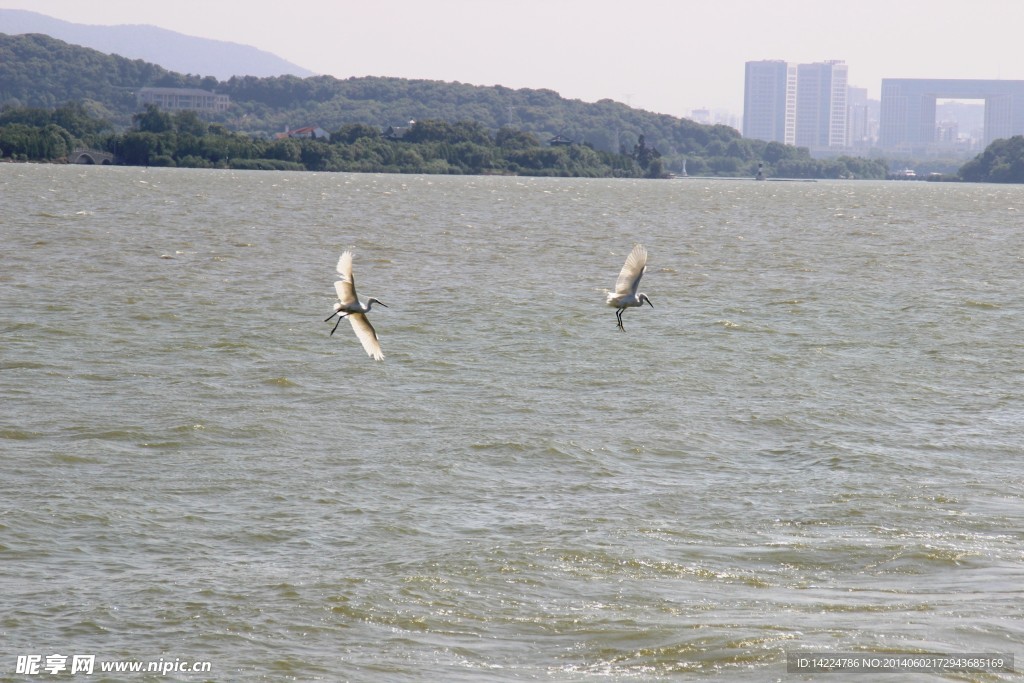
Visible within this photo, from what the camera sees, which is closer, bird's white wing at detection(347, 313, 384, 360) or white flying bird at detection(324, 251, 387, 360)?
white flying bird at detection(324, 251, 387, 360)

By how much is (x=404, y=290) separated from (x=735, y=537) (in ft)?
89.4

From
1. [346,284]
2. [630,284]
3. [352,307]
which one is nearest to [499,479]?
[630,284]

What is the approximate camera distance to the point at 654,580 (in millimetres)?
16281

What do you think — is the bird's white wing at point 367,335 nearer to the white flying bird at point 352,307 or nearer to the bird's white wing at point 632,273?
the white flying bird at point 352,307

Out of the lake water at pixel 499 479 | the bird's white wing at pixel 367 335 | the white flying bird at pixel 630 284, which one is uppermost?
the white flying bird at pixel 630 284

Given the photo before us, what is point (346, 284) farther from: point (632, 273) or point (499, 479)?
point (499, 479)

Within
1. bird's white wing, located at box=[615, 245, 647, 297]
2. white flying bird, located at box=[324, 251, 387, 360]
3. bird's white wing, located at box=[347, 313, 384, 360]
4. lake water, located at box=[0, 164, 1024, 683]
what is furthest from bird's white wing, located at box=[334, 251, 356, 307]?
bird's white wing, located at box=[615, 245, 647, 297]

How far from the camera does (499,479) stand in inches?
815

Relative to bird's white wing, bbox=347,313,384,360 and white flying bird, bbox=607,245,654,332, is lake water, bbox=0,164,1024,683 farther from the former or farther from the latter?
white flying bird, bbox=607,245,654,332

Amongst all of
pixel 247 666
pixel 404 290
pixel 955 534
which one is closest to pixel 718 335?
pixel 404 290

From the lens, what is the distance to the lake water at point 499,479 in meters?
14.6

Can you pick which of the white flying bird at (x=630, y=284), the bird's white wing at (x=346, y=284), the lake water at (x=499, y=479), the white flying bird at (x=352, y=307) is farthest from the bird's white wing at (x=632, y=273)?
the bird's white wing at (x=346, y=284)

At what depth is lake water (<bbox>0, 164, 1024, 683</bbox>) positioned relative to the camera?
1459 cm

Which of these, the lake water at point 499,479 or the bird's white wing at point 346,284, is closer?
the bird's white wing at point 346,284
